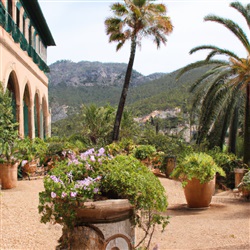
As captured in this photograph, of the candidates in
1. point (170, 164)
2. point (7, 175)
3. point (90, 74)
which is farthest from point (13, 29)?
point (90, 74)

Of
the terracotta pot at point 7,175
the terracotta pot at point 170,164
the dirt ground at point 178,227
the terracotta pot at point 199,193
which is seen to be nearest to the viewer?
the dirt ground at point 178,227

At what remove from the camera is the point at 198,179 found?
8078 millimetres

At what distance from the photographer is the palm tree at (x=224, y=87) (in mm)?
11234

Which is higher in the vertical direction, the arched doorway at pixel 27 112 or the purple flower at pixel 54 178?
the arched doorway at pixel 27 112

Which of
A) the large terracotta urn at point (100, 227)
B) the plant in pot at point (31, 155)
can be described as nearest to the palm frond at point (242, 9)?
the plant in pot at point (31, 155)

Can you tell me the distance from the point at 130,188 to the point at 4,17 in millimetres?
11171

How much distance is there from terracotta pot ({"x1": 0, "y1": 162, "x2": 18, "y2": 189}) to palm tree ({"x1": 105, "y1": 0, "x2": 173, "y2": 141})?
8106 millimetres

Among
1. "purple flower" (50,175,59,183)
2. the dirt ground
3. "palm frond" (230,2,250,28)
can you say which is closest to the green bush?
the dirt ground

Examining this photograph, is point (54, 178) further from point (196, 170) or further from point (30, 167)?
point (30, 167)

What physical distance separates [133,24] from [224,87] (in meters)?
6.25

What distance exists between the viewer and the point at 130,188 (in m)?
3.21

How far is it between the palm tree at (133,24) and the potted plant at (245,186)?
30.1 feet

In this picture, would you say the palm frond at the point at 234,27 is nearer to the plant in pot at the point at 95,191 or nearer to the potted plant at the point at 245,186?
the potted plant at the point at 245,186

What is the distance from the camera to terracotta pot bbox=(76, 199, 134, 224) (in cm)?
302
